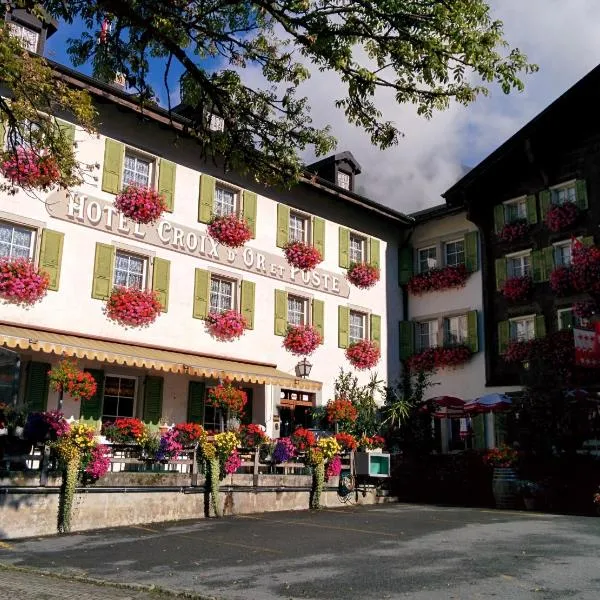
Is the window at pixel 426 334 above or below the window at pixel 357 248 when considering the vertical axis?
below

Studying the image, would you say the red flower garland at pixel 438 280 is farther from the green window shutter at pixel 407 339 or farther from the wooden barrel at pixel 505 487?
the wooden barrel at pixel 505 487

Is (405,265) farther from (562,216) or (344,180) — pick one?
(562,216)

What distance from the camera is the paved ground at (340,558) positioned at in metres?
6.80

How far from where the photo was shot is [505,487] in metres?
16.0

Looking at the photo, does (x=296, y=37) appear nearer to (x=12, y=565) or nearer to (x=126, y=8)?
(x=126, y=8)

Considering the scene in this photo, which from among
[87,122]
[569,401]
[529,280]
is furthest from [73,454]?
[529,280]

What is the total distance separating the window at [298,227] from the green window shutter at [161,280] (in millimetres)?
4729

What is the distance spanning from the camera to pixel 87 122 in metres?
8.42

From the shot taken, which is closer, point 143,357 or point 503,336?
point 143,357

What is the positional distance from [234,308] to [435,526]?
28.3 ft

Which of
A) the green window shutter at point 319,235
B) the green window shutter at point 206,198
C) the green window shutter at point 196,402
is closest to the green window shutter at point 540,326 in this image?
the green window shutter at point 319,235

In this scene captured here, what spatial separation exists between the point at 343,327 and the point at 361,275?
1.75 m

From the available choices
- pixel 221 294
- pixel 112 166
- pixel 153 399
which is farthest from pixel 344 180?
pixel 153 399

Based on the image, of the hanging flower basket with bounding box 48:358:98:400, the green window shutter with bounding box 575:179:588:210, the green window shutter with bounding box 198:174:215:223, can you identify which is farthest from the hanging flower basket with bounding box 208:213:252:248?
the green window shutter with bounding box 575:179:588:210
